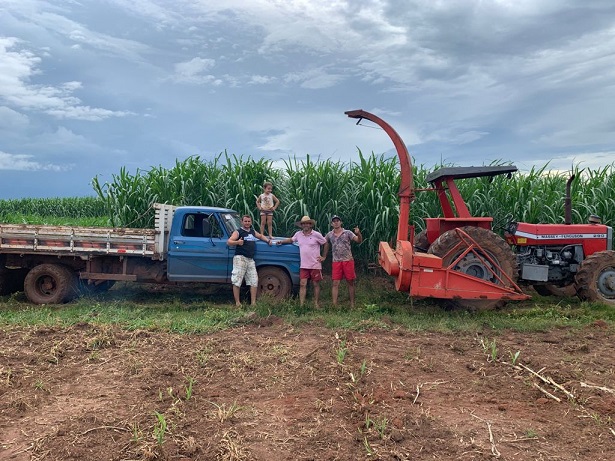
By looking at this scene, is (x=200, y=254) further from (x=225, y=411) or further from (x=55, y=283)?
(x=225, y=411)

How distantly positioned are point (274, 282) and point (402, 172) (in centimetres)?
298

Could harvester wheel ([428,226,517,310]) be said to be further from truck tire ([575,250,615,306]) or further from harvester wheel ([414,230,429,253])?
truck tire ([575,250,615,306])

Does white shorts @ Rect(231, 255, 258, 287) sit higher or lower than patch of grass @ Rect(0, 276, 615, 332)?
higher

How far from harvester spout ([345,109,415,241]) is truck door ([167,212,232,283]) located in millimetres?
3070

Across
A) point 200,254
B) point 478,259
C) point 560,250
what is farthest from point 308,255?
point 560,250

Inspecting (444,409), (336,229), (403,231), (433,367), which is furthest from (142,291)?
(444,409)

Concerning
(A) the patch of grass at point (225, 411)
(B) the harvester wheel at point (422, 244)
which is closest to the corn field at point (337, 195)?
(B) the harvester wheel at point (422, 244)

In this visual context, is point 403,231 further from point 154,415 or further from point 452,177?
point 154,415

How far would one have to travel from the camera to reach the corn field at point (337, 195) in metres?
10.3

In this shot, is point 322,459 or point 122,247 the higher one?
point 122,247

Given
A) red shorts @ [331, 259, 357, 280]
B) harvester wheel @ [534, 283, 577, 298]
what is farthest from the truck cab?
harvester wheel @ [534, 283, 577, 298]

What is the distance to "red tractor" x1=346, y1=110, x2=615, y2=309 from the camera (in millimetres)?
7199

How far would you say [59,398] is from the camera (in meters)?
4.21

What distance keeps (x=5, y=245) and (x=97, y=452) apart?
6.49 meters
